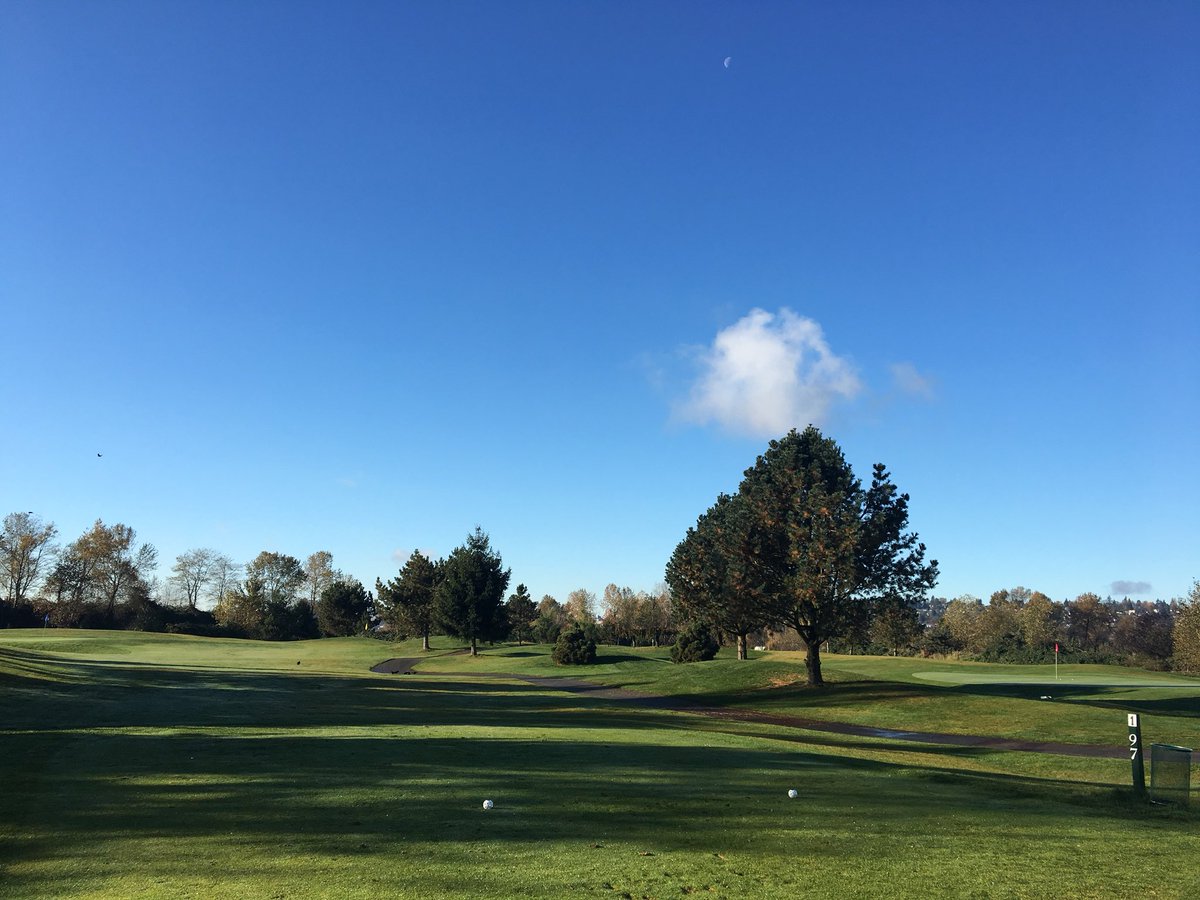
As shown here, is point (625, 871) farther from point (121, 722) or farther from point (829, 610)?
point (829, 610)

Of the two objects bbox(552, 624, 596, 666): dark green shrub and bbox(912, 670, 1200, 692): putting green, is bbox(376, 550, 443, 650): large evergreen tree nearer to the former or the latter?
bbox(552, 624, 596, 666): dark green shrub

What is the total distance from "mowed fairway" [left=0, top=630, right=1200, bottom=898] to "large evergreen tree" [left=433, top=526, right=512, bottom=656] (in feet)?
147

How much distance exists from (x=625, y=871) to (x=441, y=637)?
98378 millimetres

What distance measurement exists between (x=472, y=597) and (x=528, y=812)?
6042 cm

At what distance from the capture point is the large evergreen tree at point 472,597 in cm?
6969

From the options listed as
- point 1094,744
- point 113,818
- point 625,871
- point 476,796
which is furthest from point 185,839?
point 1094,744

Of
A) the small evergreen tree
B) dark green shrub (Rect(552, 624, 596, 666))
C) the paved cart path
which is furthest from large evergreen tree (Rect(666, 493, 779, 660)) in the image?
the small evergreen tree

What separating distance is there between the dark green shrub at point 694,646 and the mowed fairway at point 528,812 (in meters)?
35.0

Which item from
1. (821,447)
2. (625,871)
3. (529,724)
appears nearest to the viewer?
(625,871)

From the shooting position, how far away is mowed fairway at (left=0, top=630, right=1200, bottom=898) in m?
8.03

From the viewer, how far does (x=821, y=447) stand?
44344 millimetres

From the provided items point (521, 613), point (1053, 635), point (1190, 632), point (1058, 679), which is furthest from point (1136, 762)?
point (1053, 635)

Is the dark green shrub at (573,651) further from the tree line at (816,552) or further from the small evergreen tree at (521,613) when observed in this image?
the small evergreen tree at (521,613)

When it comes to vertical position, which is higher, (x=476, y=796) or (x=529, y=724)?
(x=476, y=796)
